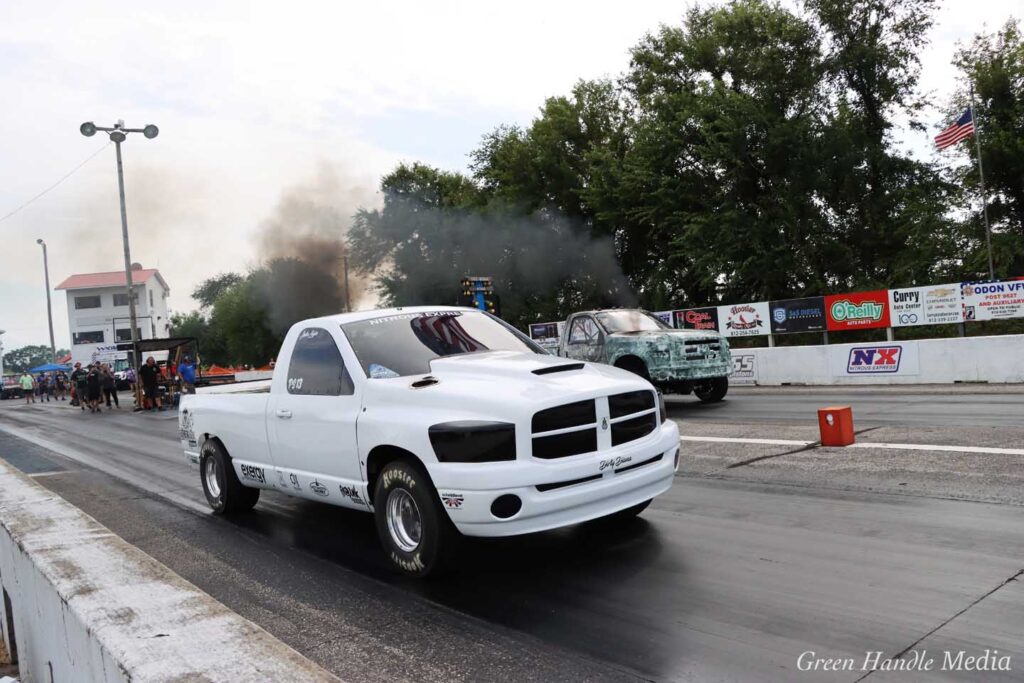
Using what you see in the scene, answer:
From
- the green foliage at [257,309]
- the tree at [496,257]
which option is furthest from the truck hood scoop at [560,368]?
the tree at [496,257]

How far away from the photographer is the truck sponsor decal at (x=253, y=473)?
677cm

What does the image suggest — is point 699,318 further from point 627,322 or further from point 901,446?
point 901,446

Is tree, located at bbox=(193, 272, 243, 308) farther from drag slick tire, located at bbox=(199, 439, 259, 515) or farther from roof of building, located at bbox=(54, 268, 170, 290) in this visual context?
drag slick tire, located at bbox=(199, 439, 259, 515)

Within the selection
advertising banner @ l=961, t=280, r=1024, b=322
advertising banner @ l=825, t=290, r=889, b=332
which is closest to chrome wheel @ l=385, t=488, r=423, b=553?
advertising banner @ l=961, t=280, r=1024, b=322

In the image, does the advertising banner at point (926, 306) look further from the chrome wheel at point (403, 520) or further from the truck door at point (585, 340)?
the chrome wheel at point (403, 520)

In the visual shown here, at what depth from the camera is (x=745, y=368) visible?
2002 centimetres

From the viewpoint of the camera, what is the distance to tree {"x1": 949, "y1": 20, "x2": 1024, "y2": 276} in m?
28.5

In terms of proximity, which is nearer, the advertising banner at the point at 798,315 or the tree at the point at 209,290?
the advertising banner at the point at 798,315

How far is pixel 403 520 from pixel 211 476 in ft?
10.9

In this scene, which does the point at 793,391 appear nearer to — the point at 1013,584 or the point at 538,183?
the point at 1013,584

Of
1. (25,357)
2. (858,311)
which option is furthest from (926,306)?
(25,357)

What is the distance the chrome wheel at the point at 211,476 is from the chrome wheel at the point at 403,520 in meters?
3.11

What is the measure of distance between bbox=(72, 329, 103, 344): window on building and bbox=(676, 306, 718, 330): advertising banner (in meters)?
84.5

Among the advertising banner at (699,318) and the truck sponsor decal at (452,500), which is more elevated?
the advertising banner at (699,318)
